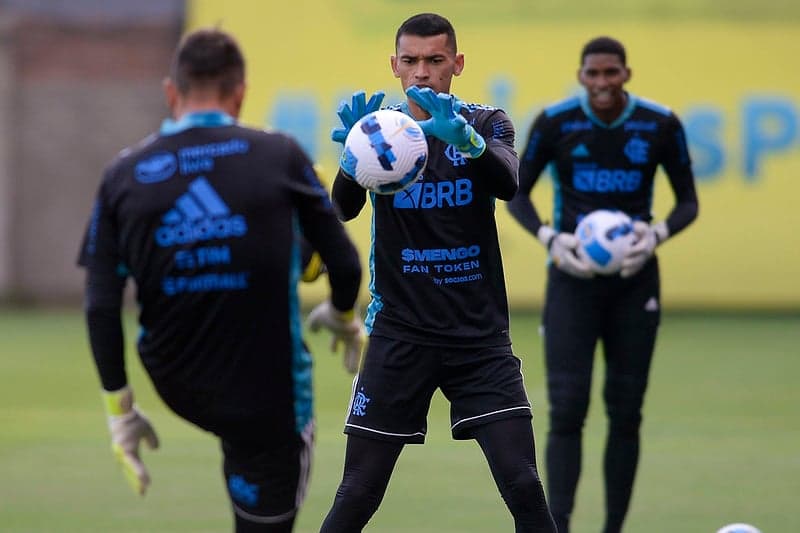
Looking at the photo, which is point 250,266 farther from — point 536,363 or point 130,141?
point 130,141

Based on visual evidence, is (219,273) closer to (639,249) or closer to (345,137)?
(345,137)

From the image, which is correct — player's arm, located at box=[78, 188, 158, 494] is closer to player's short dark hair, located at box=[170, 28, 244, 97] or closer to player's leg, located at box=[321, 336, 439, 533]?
player's short dark hair, located at box=[170, 28, 244, 97]

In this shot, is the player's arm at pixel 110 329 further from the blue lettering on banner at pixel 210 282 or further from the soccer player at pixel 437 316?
the soccer player at pixel 437 316

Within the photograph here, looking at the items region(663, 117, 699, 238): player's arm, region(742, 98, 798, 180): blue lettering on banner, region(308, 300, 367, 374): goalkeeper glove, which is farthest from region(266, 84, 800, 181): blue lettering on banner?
region(308, 300, 367, 374): goalkeeper glove

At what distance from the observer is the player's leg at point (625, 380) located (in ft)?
23.9

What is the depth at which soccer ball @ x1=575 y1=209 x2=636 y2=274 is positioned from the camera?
7.11m

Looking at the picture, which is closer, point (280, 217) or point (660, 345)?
point (280, 217)

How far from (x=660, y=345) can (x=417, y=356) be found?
398 inches

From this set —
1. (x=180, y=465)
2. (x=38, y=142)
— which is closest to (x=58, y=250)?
(x=38, y=142)

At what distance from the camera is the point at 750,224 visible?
18188 mm

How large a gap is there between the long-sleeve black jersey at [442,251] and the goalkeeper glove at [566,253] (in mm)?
1656

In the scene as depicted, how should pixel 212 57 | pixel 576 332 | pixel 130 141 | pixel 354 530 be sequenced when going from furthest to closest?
pixel 130 141 < pixel 576 332 < pixel 354 530 < pixel 212 57

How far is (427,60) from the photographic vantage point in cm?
567

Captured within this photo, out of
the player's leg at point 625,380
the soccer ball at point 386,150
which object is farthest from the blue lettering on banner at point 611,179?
the soccer ball at point 386,150
